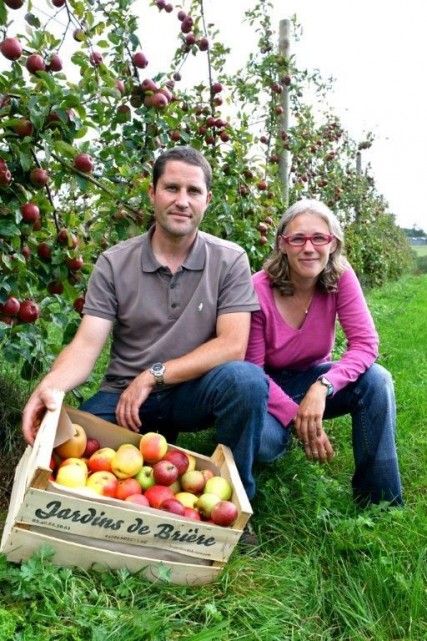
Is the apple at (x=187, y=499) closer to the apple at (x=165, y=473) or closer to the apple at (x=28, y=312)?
the apple at (x=165, y=473)

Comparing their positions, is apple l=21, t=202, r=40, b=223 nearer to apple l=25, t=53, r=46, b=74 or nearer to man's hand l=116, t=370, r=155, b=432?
apple l=25, t=53, r=46, b=74

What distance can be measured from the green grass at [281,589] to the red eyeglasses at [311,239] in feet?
3.10

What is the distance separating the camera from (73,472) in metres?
1.95

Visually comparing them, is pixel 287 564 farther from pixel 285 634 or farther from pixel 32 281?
pixel 32 281

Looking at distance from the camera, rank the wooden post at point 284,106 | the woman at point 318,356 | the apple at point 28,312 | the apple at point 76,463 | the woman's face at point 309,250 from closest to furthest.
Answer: the apple at point 76,463
the apple at point 28,312
the woman at point 318,356
the woman's face at point 309,250
the wooden post at point 284,106

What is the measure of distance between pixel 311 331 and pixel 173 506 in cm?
100

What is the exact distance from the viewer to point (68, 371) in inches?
86.4

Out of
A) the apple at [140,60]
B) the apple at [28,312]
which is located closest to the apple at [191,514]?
the apple at [28,312]

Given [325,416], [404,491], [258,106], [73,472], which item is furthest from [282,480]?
[258,106]

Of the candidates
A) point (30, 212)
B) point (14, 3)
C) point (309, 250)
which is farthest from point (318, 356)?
point (14, 3)

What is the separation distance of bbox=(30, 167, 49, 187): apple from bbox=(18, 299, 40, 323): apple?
420mm

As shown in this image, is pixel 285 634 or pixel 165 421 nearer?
→ pixel 285 634

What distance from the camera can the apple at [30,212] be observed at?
2.12m

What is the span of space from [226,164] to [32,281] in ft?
5.87
